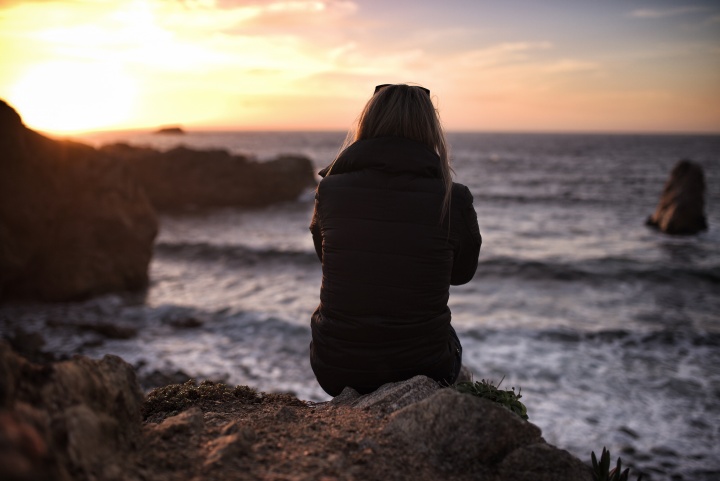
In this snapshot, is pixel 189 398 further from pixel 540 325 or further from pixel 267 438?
pixel 540 325

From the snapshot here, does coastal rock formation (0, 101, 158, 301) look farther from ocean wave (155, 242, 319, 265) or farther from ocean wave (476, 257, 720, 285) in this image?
ocean wave (476, 257, 720, 285)

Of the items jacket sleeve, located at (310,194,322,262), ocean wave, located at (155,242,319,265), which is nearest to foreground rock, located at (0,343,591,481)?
jacket sleeve, located at (310,194,322,262)

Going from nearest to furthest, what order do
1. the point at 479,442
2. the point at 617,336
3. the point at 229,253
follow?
the point at 479,442 → the point at 617,336 → the point at 229,253

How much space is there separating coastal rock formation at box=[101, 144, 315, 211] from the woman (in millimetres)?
26332

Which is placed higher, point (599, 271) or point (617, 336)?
point (599, 271)

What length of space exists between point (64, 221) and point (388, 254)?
1066cm

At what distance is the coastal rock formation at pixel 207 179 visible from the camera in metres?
27.8

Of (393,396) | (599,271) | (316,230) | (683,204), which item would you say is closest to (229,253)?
(599,271)

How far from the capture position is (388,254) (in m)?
2.84

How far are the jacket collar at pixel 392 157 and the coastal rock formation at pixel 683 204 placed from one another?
20.9 m

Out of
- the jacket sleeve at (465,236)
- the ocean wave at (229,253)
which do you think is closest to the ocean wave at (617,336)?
the jacket sleeve at (465,236)

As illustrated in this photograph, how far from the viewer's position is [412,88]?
3.10 meters

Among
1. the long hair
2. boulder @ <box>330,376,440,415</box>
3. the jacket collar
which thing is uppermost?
the long hair

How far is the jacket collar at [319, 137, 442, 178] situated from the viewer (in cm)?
282
